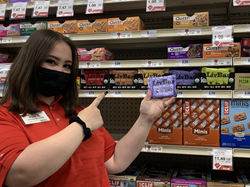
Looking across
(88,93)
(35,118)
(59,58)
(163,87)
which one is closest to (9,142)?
(35,118)

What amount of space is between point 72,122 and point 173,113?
1.14 metres

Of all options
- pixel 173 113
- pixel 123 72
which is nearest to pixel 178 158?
pixel 173 113

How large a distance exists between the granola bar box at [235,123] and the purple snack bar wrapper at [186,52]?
19.4 inches

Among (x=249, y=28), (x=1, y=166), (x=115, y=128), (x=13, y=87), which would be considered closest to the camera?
(x=1, y=166)

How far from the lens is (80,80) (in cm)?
228

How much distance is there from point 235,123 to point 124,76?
109 centimetres

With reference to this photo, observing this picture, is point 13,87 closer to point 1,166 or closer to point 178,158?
point 1,166

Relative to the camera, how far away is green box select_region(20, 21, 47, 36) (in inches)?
92.4

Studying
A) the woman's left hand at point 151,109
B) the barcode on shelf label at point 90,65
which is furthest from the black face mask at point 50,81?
the barcode on shelf label at point 90,65

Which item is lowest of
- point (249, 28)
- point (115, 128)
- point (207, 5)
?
point (115, 128)

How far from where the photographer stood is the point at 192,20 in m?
2.03

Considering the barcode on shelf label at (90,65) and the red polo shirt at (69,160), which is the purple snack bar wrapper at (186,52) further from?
the red polo shirt at (69,160)

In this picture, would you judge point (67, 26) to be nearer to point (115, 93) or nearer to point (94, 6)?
point (94, 6)

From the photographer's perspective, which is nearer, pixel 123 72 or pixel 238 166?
pixel 123 72
